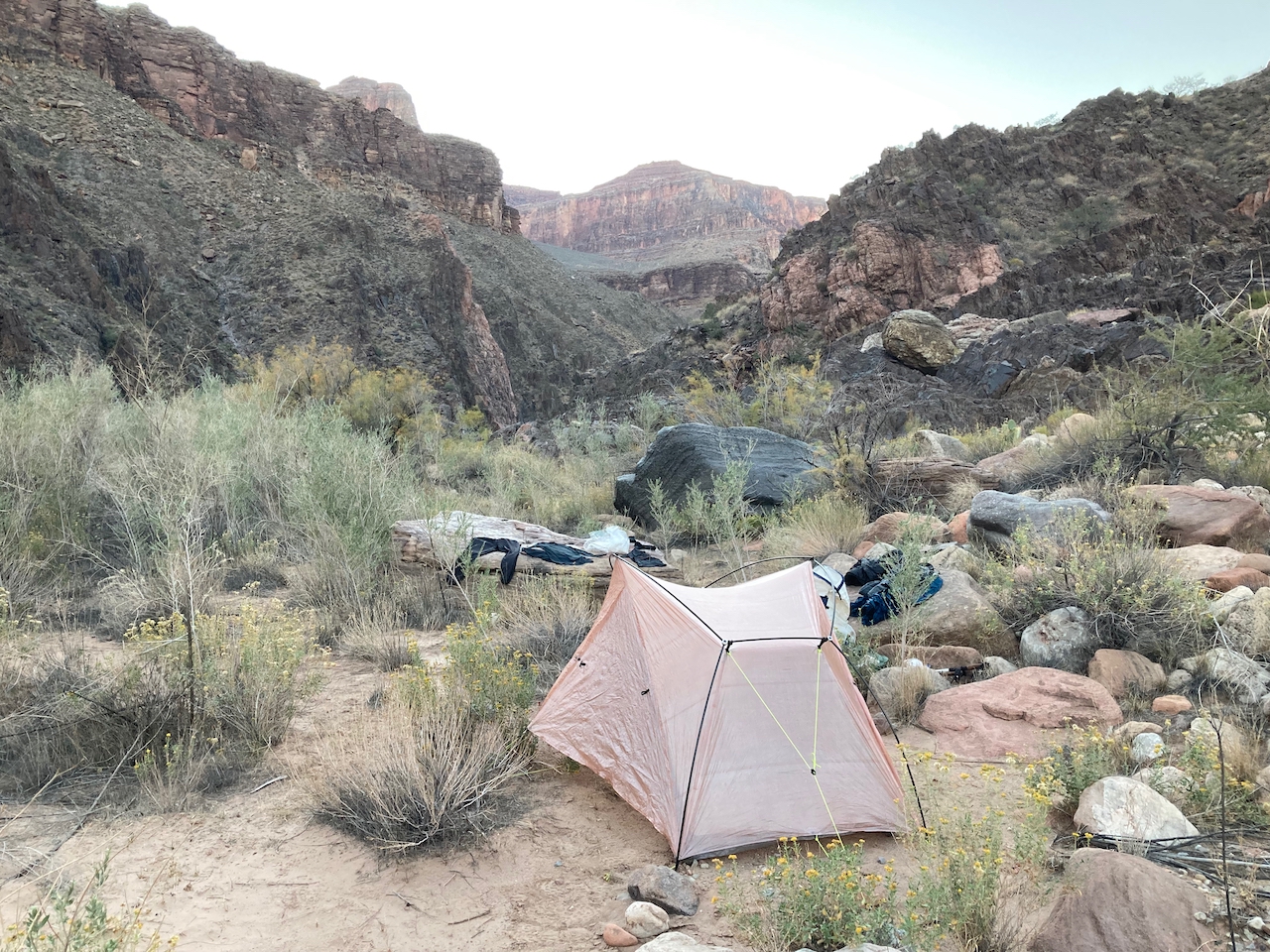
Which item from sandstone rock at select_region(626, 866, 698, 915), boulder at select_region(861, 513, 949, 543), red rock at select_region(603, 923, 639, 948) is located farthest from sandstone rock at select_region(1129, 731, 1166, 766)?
boulder at select_region(861, 513, 949, 543)

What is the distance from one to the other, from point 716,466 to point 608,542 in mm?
2786

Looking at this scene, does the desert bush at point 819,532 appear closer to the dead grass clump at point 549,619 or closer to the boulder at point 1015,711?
the dead grass clump at point 549,619

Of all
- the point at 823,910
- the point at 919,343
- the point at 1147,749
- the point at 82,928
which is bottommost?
the point at 823,910

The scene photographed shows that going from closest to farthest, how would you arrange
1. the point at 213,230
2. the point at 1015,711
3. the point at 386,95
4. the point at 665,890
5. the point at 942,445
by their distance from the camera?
the point at 665,890, the point at 1015,711, the point at 942,445, the point at 213,230, the point at 386,95

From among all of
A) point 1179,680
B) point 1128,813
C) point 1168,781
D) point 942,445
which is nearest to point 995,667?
point 1179,680

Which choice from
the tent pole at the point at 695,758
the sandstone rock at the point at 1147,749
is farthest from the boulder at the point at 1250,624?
the tent pole at the point at 695,758

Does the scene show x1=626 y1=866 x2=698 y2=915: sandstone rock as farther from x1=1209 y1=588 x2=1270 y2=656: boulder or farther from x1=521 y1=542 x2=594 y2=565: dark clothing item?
x1=521 y1=542 x2=594 y2=565: dark clothing item

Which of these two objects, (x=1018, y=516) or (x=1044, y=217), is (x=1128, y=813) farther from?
(x=1044, y=217)

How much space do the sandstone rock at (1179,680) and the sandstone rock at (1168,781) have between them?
3.75 feet

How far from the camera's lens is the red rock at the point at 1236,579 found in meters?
4.91

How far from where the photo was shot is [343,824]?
3434mm

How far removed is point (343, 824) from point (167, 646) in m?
1.58

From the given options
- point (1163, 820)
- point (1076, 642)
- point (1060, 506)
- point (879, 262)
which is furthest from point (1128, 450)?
point (879, 262)

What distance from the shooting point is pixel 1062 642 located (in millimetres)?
4867
